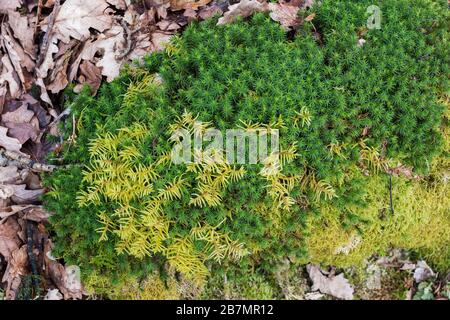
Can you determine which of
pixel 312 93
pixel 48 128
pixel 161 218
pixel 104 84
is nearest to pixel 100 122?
pixel 104 84

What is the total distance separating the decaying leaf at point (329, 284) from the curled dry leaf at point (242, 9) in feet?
6.62

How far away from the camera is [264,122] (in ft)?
9.20

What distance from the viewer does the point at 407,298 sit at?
374 centimetres

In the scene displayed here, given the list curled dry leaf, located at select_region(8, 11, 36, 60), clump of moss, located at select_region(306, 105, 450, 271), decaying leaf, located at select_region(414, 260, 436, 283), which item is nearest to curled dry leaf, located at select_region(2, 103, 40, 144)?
curled dry leaf, located at select_region(8, 11, 36, 60)

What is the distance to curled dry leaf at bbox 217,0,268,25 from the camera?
3195mm

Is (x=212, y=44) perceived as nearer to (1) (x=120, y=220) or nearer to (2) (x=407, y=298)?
(1) (x=120, y=220)

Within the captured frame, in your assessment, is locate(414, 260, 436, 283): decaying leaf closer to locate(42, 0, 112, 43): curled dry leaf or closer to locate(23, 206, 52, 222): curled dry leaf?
locate(23, 206, 52, 222): curled dry leaf

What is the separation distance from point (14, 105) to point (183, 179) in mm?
1649

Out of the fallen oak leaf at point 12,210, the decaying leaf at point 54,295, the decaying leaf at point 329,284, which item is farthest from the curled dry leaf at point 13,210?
the decaying leaf at point 329,284

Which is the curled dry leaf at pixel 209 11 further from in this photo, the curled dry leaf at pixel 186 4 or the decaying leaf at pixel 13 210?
the decaying leaf at pixel 13 210

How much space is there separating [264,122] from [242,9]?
96 cm

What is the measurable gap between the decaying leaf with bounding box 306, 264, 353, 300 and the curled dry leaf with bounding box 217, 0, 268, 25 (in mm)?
2017

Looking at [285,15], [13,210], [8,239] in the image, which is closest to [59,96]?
[13,210]

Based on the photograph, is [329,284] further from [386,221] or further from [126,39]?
[126,39]
